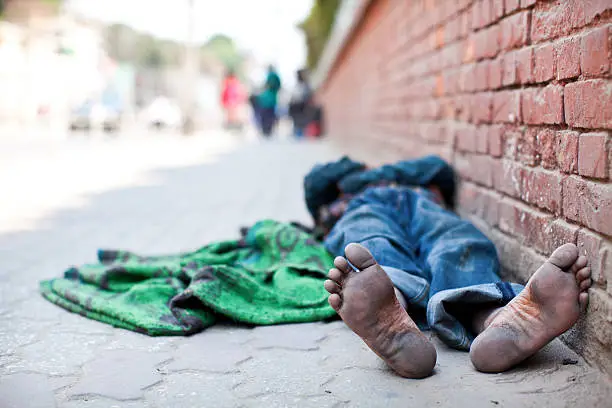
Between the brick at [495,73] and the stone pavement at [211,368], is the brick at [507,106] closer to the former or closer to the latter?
the brick at [495,73]

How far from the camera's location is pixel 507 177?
256 centimetres

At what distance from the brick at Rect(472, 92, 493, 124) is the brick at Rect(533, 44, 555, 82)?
514 millimetres

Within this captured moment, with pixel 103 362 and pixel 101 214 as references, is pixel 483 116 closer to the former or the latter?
pixel 103 362

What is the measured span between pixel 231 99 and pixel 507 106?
1707 centimetres

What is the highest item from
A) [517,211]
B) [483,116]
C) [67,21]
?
[67,21]

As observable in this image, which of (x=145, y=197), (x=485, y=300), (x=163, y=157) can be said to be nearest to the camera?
(x=485, y=300)

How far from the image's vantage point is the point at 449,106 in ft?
11.3

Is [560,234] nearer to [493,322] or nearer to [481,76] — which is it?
[493,322]

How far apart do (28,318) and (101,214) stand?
8.22 feet

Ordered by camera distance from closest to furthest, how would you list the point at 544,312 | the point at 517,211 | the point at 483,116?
the point at 544,312
the point at 517,211
the point at 483,116

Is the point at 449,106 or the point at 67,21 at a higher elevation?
the point at 67,21

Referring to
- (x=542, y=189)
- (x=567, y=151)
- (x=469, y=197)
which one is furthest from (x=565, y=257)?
(x=469, y=197)

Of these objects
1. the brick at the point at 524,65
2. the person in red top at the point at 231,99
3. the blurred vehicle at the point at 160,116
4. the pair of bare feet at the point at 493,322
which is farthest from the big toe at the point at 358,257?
the blurred vehicle at the point at 160,116

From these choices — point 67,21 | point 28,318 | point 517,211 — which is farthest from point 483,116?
point 67,21
